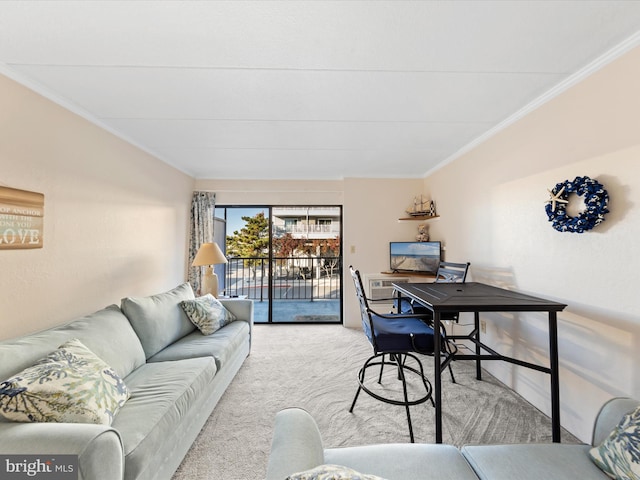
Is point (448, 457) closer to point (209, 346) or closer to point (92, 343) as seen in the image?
point (209, 346)

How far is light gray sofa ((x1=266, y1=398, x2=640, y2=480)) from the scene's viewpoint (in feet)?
3.06

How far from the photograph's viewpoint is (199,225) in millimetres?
4062

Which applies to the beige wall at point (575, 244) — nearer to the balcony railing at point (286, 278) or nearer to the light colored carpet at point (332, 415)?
the light colored carpet at point (332, 415)

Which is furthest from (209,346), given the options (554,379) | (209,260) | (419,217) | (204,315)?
(419,217)

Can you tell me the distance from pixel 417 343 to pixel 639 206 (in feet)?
4.76

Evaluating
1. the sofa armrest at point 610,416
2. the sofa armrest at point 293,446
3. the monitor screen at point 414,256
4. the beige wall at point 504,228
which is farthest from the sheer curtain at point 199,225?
the sofa armrest at point 610,416

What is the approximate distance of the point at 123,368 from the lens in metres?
1.71

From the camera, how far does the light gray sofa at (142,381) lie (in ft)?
3.21

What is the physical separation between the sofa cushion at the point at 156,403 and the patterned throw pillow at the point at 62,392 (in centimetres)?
10

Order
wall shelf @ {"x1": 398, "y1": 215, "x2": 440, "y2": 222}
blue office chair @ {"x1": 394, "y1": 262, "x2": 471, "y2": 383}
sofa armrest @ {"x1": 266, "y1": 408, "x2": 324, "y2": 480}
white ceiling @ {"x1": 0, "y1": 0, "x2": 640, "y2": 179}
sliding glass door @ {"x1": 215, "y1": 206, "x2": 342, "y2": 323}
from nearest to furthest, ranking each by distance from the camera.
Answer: sofa armrest @ {"x1": 266, "y1": 408, "x2": 324, "y2": 480}
white ceiling @ {"x1": 0, "y1": 0, "x2": 640, "y2": 179}
blue office chair @ {"x1": 394, "y1": 262, "x2": 471, "y2": 383}
wall shelf @ {"x1": 398, "y1": 215, "x2": 440, "y2": 222}
sliding glass door @ {"x1": 215, "y1": 206, "x2": 342, "y2": 323}

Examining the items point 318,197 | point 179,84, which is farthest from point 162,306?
point 318,197

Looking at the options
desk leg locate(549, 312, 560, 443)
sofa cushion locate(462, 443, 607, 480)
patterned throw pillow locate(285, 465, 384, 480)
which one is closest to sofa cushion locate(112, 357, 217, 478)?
patterned throw pillow locate(285, 465, 384, 480)

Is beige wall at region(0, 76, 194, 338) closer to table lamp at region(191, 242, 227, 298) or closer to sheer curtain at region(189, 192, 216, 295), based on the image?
table lamp at region(191, 242, 227, 298)

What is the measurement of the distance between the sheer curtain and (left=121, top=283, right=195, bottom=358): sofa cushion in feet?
5.07
